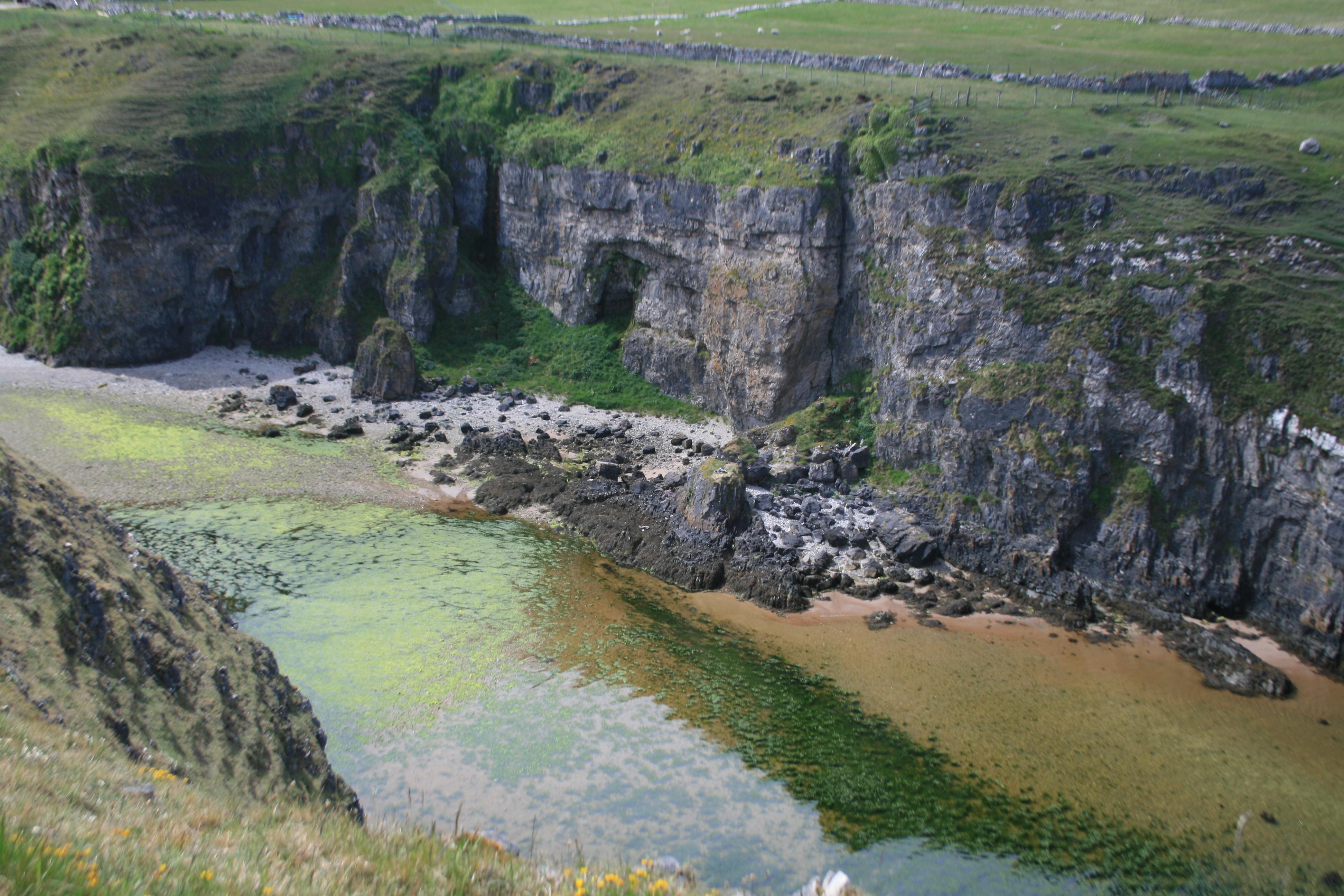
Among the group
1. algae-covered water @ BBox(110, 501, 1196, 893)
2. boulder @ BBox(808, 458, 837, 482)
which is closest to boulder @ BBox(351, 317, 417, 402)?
algae-covered water @ BBox(110, 501, 1196, 893)

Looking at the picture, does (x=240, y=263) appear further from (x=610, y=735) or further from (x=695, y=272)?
(x=610, y=735)

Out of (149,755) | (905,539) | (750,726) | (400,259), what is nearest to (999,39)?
(905,539)

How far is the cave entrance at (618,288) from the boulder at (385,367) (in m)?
12.8

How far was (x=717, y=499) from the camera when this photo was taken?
35.2m

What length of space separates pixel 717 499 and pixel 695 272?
18758 mm

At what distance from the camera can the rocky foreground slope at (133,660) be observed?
1283cm

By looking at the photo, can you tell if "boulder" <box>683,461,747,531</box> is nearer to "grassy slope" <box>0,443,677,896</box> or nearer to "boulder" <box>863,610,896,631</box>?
"boulder" <box>863,610,896,631</box>

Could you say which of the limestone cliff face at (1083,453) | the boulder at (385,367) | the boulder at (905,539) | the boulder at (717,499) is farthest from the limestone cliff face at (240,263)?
the boulder at (905,539)

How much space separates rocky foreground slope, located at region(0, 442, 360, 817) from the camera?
12.8 m

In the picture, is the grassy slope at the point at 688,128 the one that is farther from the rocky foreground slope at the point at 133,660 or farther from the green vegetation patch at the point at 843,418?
the rocky foreground slope at the point at 133,660

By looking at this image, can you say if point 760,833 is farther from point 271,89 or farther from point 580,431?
point 271,89

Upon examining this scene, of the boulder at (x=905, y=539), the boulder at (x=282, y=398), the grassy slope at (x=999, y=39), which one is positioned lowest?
the boulder at (x=905, y=539)

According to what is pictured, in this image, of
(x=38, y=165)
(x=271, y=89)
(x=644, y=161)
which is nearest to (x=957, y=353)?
(x=644, y=161)

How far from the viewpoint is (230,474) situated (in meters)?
39.6
